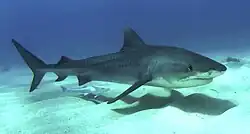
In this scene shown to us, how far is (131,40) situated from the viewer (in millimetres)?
5215

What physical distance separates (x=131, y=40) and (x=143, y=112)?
149cm

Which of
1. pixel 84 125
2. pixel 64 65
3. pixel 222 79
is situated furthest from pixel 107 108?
pixel 222 79

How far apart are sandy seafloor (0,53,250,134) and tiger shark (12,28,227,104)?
1.05 ft

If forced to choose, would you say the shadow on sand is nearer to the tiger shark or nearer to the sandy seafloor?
the sandy seafloor

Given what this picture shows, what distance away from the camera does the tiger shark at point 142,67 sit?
13.3 feet

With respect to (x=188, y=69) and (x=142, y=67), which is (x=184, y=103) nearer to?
(x=188, y=69)

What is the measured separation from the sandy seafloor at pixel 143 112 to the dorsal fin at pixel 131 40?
32.9 inches

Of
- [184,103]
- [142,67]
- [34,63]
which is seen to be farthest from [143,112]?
[34,63]

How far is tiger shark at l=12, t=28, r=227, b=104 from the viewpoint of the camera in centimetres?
405

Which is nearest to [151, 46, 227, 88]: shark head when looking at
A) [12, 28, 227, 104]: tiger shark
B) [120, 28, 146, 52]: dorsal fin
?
[12, 28, 227, 104]: tiger shark

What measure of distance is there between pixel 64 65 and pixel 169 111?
2.36m

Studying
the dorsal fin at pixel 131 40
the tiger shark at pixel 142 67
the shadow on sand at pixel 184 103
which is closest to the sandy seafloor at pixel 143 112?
the shadow on sand at pixel 184 103

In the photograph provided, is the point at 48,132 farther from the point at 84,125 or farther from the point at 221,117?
the point at 221,117

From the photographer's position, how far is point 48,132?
387 cm
